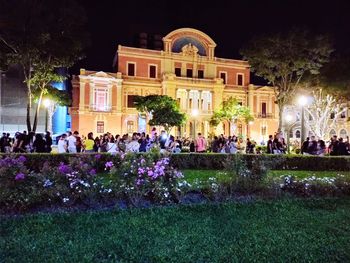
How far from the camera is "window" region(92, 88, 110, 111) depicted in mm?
38781

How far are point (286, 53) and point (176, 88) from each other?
19.6 metres

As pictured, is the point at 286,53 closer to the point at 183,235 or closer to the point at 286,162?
the point at 286,162

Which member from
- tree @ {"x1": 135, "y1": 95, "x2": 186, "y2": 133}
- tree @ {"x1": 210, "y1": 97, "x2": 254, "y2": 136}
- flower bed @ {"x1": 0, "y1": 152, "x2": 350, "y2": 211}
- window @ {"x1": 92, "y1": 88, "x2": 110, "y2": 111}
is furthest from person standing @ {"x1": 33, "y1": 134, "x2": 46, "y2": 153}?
tree @ {"x1": 210, "y1": 97, "x2": 254, "y2": 136}

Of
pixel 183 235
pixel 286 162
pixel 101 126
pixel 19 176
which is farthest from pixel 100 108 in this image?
pixel 183 235

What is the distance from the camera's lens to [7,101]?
95.5 ft

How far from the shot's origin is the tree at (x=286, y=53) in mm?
22641

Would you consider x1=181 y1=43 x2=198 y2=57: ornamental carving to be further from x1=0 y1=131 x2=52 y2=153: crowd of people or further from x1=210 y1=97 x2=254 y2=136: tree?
x1=0 y1=131 x2=52 y2=153: crowd of people

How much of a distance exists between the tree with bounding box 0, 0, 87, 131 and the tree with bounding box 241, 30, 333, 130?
12.1 metres

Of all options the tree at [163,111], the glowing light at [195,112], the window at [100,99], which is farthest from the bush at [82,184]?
the window at [100,99]

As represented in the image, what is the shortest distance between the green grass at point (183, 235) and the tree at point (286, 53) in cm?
1822

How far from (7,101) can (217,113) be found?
73.3 ft

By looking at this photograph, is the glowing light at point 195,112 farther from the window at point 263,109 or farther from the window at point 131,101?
Result: the window at point 263,109

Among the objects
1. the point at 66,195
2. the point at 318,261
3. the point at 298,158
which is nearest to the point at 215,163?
the point at 298,158

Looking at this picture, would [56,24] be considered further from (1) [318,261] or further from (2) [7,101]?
(1) [318,261]
